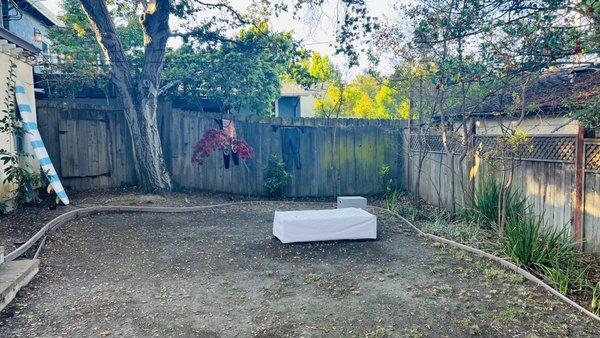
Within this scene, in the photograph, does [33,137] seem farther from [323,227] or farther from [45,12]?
[45,12]

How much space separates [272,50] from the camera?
1062 cm

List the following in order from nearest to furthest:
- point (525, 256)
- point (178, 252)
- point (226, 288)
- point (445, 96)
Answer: point (226, 288), point (525, 256), point (178, 252), point (445, 96)

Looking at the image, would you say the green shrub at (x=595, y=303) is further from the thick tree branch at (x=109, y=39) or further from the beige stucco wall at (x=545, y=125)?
the thick tree branch at (x=109, y=39)

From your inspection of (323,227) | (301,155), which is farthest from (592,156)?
(301,155)

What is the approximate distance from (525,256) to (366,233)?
206 centimetres

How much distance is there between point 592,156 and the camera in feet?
16.3

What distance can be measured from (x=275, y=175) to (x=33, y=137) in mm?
4799

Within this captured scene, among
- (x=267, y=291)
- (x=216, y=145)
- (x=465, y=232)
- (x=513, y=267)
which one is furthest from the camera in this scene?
(x=216, y=145)

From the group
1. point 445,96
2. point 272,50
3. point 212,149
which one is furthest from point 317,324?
point 272,50

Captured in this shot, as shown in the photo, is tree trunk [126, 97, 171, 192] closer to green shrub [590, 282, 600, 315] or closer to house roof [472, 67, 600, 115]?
house roof [472, 67, 600, 115]

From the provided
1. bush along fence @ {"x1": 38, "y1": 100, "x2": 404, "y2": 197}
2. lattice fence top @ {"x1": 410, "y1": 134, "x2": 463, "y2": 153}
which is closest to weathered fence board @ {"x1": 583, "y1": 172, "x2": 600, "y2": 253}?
lattice fence top @ {"x1": 410, "y1": 134, "x2": 463, "y2": 153}

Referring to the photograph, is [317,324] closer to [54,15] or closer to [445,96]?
[445,96]

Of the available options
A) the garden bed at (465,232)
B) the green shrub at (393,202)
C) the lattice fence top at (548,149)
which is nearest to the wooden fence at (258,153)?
the green shrub at (393,202)

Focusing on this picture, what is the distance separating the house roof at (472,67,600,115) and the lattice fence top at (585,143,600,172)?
0.50 meters
